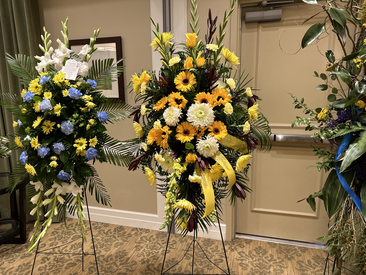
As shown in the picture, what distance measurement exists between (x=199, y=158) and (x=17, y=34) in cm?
230

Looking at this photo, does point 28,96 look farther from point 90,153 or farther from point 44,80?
point 90,153

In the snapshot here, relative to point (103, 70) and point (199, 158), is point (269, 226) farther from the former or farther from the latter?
point (103, 70)

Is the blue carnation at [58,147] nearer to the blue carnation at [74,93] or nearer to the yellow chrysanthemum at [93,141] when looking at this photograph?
the yellow chrysanthemum at [93,141]

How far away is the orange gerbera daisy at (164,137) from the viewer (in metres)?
1.15

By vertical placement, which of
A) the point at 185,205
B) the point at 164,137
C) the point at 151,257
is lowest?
the point at 151,257

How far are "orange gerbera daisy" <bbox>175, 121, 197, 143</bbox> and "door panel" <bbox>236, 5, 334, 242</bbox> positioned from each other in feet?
4.18

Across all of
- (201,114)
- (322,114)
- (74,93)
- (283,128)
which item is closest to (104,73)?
(74,93)

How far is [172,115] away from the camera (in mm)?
1118

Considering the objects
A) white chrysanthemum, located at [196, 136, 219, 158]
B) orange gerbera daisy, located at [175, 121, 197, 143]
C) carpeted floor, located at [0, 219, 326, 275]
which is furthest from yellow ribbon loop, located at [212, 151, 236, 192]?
carpeted floor, located at [0, 219, 326, 275]

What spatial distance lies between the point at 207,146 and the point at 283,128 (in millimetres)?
1353

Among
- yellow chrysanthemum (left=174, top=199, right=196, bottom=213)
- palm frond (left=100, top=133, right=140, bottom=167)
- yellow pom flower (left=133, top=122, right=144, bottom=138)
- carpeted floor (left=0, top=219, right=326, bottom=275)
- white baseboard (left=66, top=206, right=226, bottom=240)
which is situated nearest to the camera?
yellow chrysanthemum (left=174, top=199, right=196, bottom=213)

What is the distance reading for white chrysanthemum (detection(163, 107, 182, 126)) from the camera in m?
1.11

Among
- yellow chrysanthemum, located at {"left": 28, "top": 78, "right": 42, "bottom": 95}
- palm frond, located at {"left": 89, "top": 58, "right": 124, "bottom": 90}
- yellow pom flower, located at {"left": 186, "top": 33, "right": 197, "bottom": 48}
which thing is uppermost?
yellow pom flower, located at {"left": 186, "top": 33, "right": 197, "bottom": 48}

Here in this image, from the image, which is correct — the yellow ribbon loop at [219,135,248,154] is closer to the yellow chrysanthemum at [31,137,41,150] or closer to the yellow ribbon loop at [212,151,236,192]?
the yellow ribbon loop at [212,151,236,192]
